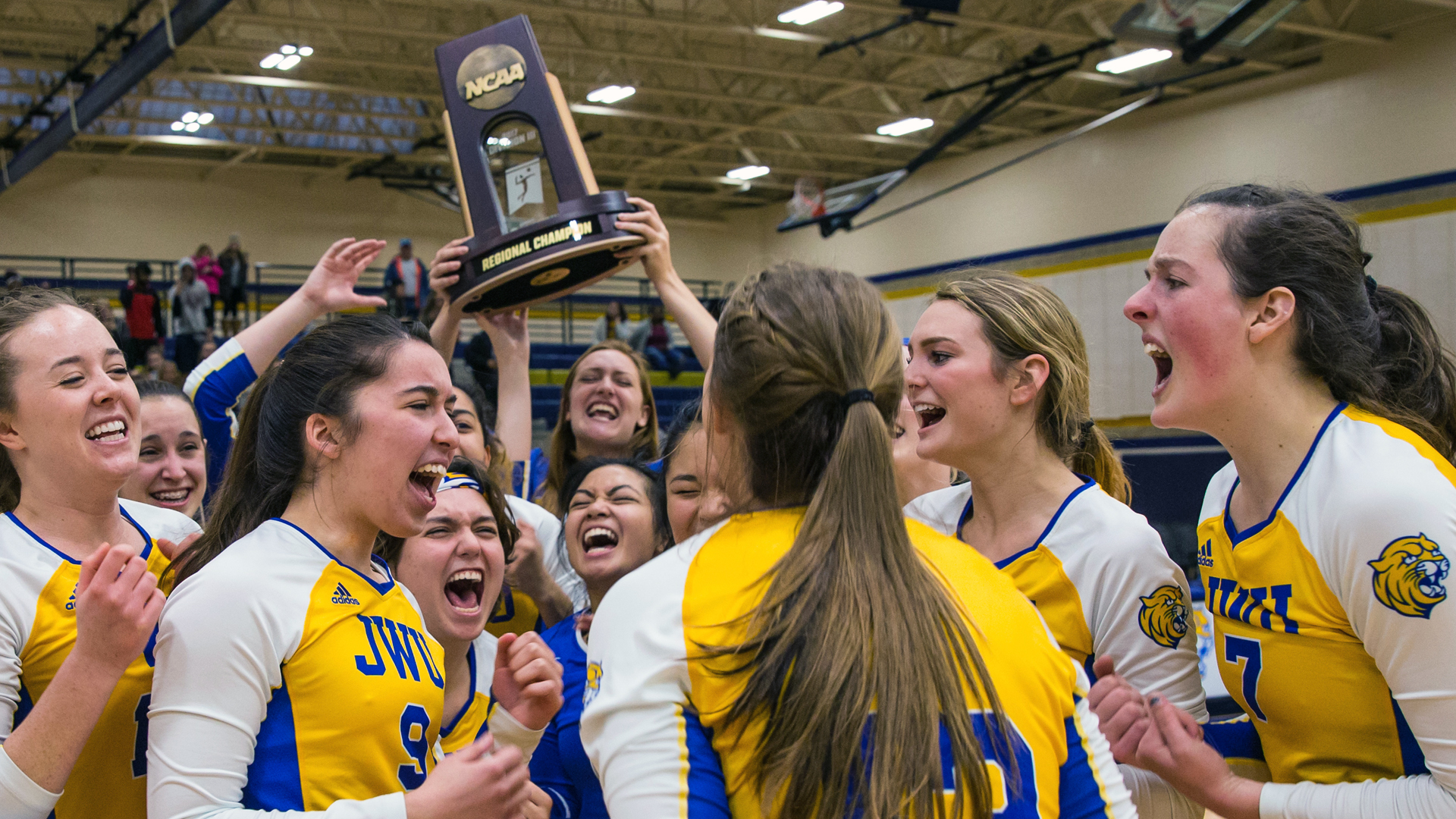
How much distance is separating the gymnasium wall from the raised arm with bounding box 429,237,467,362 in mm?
18620

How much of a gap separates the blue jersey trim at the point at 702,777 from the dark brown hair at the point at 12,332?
148 centimetres

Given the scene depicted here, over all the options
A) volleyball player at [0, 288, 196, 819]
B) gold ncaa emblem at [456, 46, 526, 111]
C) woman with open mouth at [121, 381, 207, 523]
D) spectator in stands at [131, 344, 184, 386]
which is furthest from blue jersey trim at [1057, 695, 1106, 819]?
spectator in stands at [131, 344, 184, 386]

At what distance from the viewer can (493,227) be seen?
2.85 m

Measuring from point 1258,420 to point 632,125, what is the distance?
18.0 meters

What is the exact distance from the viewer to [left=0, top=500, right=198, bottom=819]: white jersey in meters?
1.81

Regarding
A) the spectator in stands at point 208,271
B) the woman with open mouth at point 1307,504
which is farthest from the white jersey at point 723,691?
the spectator in stands at point 208,271

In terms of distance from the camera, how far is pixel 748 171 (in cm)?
2012

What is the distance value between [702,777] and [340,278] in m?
2.07

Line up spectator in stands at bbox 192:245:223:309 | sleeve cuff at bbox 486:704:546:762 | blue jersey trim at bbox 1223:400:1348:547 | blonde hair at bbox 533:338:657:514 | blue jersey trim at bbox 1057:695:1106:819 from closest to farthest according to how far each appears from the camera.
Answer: blue jersey trim at bbox 1057:695:1106:819 < blue jersey trim at bbox 1223:400:1348:547 < sleeve cuff at bbox 486:704:546:762 < blonde hair at bbox 533:338:657:514 < spectator in stands at bbox 192:245:223:309

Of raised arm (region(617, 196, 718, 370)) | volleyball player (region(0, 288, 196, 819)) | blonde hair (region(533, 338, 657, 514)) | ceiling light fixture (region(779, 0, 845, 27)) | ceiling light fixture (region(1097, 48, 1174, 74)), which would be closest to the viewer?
volleyball player (region(0, 288, 196, 819))

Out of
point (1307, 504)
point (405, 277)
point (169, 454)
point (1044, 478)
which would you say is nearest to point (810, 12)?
point (405, 277)

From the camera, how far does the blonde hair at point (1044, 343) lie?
216 cm

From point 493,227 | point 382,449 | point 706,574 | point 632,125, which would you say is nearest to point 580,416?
point 493,227

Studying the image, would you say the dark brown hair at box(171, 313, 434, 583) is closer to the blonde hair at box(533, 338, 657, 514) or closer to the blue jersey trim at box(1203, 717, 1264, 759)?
the blue jersey trim at box(1203, 717, 1264, 759)
